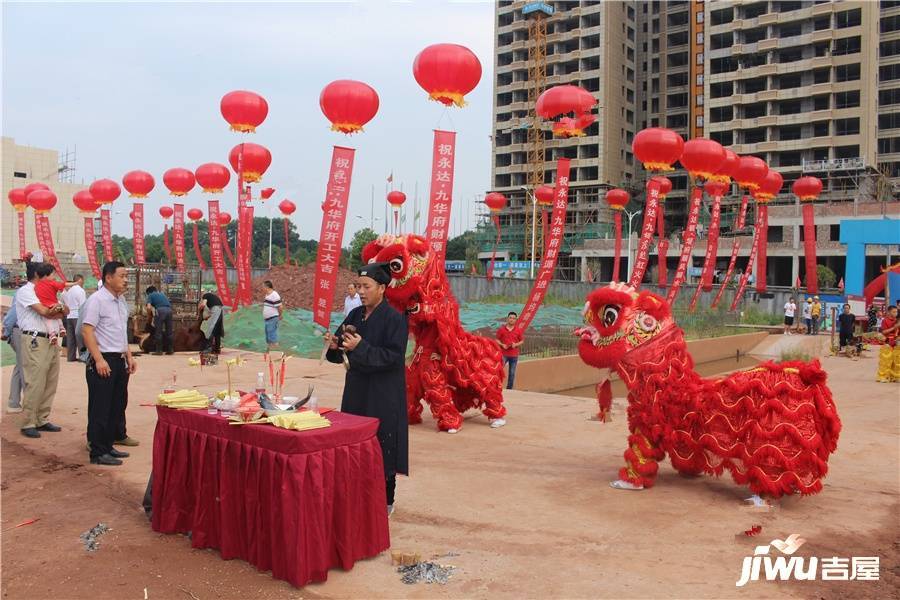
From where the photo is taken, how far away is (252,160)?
1570 cm

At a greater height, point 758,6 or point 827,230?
point 758,6

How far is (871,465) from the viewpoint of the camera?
233 inches

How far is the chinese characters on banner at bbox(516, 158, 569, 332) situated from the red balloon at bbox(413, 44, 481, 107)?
3.75 m

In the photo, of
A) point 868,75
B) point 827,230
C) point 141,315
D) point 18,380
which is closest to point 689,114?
point 868,75

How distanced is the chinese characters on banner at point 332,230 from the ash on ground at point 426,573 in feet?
30.6

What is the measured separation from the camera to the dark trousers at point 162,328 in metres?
12.4

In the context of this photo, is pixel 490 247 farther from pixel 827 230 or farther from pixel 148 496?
pixel 148 496

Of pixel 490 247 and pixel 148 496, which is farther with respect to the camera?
pixel 490 247

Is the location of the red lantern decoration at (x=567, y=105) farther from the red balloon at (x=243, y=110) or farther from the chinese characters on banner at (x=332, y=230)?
the red balloon at (x=243, y=110)

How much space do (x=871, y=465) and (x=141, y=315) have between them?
11723mm

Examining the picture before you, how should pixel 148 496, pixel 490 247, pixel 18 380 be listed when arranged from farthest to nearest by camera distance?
pixel 490 247, pixel 18 380, pixel 148 496

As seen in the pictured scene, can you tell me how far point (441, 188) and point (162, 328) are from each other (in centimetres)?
556

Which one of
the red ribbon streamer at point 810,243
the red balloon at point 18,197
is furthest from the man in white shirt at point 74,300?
the red ribbon streamer at point 810,243

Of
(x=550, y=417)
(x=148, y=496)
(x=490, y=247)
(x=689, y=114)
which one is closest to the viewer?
(x=148, y=496)
